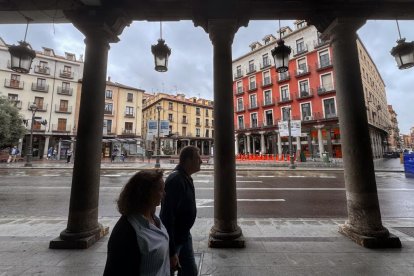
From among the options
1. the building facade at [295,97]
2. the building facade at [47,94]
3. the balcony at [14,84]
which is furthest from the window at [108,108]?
the building facade at [295,97]

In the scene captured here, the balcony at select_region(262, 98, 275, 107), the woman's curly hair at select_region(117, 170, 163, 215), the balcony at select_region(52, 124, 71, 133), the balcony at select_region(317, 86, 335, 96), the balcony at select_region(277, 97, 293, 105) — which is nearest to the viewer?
the woman's curly hair at select_region(117, 170, 163, 215)

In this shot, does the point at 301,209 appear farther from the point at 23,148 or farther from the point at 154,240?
the point at 23,148

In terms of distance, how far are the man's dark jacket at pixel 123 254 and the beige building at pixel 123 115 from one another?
3724cm

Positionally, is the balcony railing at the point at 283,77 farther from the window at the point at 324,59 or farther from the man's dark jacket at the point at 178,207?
the man's dark jacket at the point at 178,207

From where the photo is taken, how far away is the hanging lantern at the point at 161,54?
13.9 feet

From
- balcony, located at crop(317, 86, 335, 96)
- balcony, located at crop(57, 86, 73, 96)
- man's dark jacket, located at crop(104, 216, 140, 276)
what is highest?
balcony, located at crop(57, 86, 73, 96)

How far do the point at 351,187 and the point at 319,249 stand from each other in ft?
3.81

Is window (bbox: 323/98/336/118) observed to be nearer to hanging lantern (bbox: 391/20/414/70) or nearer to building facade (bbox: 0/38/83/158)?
hanging lantern (bbox: 391/20/414/70)

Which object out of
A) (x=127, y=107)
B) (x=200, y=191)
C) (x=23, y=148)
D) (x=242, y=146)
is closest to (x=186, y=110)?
(x=127, y=107)

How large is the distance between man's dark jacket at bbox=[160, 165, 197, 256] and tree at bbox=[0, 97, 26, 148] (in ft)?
87.7

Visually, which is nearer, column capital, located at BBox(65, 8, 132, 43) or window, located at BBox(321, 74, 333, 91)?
column capital, located at BBox(65, 8, 132, 43)

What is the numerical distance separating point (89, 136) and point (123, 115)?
39816mm

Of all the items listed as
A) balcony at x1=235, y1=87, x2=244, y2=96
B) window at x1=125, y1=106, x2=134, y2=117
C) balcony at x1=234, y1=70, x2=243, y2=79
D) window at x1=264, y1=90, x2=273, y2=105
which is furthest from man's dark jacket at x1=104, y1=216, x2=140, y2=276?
window at x1=125, y1=106, x2=134, y2=117

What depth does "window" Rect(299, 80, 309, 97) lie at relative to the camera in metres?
30.7
